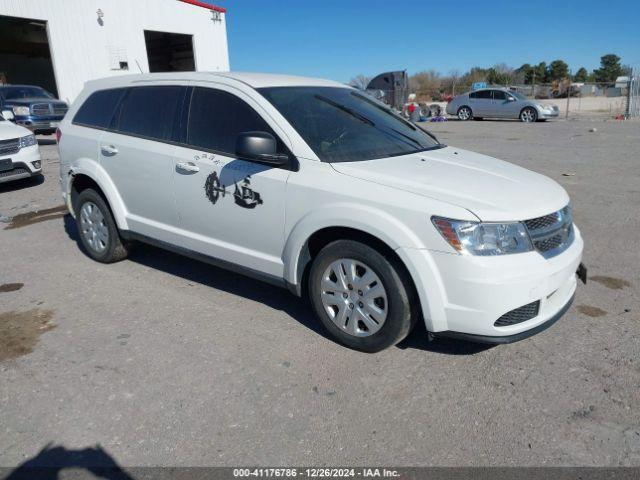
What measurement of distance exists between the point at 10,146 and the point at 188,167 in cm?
636

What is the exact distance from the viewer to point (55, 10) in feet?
69.4

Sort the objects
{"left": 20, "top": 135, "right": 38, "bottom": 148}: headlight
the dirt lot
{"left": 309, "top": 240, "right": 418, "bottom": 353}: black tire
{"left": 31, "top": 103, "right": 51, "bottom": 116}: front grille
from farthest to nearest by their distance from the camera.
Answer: {"left": 31, "top": 103, "right": 51, "bottom": 116}: front grille
{"left": 20, "top": 135, "right": 38, "bottom": 148}: headlight
{"left": 309, "top": 240, "right": 418, "bottom": 353}: black tire
the dirt lot

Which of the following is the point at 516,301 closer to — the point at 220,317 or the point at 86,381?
the point at 220,317

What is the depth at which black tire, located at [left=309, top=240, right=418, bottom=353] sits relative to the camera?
3.12m

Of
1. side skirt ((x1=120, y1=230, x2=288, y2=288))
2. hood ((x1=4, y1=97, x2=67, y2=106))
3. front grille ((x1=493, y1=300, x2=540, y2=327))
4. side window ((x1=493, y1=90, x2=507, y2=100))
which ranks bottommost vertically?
front grille ((x1=493, y1=300, x2=540, y2=327))

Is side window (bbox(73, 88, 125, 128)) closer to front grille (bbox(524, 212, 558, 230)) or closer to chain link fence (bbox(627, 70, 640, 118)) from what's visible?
front grille (bbox(524, 212, 558, 230))

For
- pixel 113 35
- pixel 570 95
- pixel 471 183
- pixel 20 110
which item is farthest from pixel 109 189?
pixel 570 95

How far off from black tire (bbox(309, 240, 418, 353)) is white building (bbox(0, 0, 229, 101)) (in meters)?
15.6

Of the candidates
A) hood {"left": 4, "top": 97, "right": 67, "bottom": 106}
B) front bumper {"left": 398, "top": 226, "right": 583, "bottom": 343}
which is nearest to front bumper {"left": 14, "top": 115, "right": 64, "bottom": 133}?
hood {"left": 4, "top": 97, "right": 67, "bottom": 106}

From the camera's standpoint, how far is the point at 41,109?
56.5ft

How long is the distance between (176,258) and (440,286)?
10.8 feet

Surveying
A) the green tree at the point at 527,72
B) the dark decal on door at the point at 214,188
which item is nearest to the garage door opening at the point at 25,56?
the dark decal on door at the point at 214,188

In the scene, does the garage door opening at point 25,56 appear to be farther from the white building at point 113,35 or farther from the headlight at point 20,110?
the headlight at point 20,110

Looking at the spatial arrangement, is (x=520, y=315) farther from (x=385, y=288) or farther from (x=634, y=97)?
(x=634, y=97)
